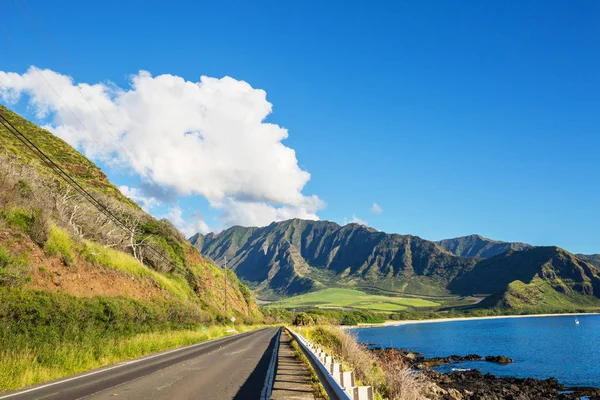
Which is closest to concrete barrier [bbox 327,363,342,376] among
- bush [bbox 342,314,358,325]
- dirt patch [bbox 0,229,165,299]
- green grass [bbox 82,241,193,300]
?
dirt patch [bbox 0,229,165,299]

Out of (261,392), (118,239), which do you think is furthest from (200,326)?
(261,392)

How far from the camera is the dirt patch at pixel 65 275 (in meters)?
20.9

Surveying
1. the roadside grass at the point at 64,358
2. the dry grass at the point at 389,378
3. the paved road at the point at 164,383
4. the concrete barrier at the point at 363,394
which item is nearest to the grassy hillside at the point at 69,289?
the roadside grass at the point at 64,358

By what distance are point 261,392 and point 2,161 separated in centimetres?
2433

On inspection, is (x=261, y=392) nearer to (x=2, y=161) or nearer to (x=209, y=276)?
(x=2, y=161)

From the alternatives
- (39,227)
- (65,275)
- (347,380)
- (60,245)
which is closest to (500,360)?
(65,275)

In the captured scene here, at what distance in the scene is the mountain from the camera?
2138cm

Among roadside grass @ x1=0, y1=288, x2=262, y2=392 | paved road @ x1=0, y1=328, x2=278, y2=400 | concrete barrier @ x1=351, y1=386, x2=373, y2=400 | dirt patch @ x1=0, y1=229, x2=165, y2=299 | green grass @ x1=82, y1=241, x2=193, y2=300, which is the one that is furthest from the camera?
green grass @ x1=82, y1=241, x2=193, y2=300

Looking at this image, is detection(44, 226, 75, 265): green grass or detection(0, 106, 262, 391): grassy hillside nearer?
detection(0, 106, 262, 391): grassy hillside

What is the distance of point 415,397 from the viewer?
9.34 meters

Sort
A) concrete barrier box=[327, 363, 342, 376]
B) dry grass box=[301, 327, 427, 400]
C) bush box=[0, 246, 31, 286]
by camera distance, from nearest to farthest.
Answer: concrete barrier box=[327, 363, 342, 376] < dry grass box=[301, 327, 427, 400] < bush box=[0, 246, 31, 286]

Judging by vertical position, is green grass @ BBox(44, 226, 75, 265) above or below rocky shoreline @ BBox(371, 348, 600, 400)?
above

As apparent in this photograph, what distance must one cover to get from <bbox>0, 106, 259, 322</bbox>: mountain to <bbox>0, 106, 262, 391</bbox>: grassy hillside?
0.08m

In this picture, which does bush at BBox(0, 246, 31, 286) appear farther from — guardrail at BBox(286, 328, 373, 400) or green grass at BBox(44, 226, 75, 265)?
guardrail at BBox(286, 328, 373, 400)
